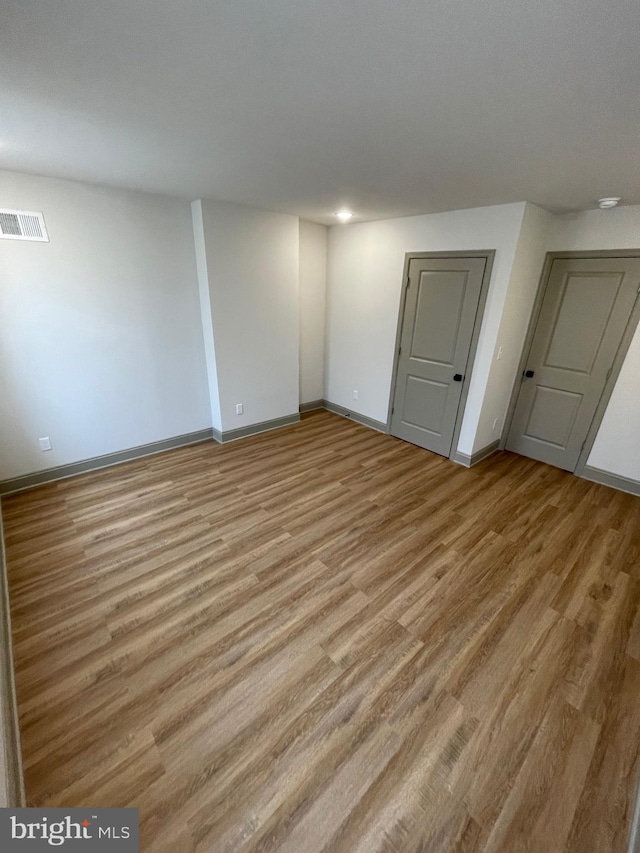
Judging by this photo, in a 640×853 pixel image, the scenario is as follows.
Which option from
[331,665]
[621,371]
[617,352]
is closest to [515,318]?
[617,352]

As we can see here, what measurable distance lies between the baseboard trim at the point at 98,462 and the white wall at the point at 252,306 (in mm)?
438

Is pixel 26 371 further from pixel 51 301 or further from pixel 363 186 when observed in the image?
pixel 363 186

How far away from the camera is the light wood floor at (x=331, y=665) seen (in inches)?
47.3

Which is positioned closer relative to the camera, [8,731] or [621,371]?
[8,731]

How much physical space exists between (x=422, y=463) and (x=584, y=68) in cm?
298

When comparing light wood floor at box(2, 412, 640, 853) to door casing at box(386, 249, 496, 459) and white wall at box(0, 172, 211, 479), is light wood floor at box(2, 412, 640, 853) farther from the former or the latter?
door casing at box(386, 249, 496, 459)

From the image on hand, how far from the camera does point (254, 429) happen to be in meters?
4.17

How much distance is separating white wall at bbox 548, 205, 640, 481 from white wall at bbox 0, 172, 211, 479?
3591 mm

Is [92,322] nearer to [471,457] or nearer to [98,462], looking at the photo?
[98,462]

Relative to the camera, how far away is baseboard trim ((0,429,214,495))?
2898 mm

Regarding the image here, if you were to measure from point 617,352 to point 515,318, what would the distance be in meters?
0.90

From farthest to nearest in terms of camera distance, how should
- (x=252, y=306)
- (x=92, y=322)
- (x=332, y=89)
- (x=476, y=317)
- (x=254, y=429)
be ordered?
1. (x=254, y=429)
2. (x=252, y=306)
3. (x=476, y=317)
4. (x=92, y=322)
5. (x=332, y=89)

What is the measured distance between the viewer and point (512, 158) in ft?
5.96

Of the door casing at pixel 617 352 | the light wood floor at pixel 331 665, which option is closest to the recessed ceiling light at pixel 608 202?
the door casing at pixel 617 352
